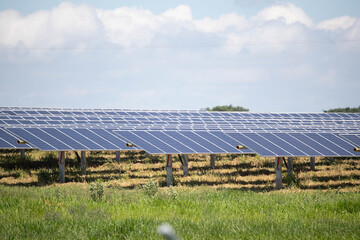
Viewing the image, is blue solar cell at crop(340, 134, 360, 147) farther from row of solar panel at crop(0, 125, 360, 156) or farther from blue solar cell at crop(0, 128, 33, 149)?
blue solar cell at crop(0, 128, 33, 149)

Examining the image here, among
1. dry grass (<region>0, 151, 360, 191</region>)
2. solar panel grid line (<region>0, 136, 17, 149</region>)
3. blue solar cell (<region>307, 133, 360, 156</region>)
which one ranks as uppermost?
blue solar cell (<region>307, 133, 360, 156</region>)

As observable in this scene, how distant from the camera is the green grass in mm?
14398

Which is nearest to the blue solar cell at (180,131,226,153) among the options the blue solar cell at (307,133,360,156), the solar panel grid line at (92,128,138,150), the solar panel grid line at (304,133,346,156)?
the solar panel grid line at (92,128,138,150)

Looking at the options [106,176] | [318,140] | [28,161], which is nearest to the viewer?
[318,140]

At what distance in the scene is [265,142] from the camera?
28.7 meters

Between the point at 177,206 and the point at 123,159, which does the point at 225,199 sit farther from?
the point at 123,159

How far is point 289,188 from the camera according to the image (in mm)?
28531

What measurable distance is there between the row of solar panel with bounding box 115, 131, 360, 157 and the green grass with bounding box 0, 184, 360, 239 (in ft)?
16.9

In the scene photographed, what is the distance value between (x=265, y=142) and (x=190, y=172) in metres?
8.26

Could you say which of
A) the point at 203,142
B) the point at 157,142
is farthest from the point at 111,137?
the point at 203,142

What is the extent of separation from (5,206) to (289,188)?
15573mm

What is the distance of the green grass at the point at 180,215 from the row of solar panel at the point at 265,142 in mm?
5166

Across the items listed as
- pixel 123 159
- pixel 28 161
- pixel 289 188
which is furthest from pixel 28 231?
pixel 123 159

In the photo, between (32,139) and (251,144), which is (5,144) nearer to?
(32,139)
